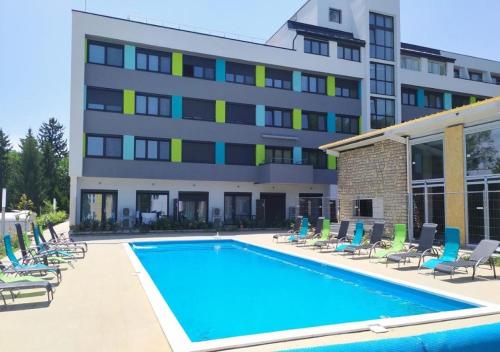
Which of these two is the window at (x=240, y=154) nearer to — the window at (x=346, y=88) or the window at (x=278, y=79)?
the window at (x=278, y=79)

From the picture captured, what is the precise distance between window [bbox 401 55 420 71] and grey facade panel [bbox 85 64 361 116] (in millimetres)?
6154

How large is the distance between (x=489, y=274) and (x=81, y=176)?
2022 centimetres

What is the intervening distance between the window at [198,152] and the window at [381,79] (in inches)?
518

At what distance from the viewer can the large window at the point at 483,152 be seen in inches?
532

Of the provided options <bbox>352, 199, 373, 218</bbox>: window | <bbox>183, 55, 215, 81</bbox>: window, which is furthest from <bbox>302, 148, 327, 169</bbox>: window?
<bbox>352, 199, 373, 218</bbox>: window

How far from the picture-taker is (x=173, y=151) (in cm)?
2533

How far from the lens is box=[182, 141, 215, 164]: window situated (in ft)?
84.5

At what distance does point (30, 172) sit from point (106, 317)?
163 feet

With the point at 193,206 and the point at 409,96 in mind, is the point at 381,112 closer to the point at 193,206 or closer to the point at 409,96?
the point at 409,96

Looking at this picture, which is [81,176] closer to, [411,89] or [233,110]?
[233,110]

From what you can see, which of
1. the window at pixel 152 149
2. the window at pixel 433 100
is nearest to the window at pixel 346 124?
the window at pixel 433 100

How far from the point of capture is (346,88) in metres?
30.6

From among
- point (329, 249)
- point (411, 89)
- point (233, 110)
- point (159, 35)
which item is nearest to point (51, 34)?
point (159, 35)

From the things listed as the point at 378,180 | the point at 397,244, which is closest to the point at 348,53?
the point at 378,180
